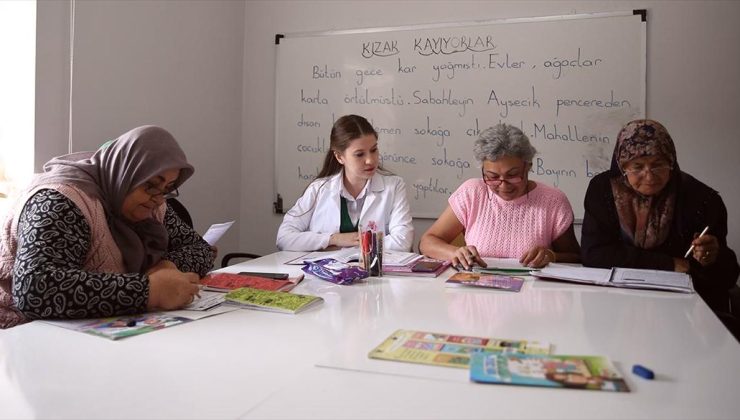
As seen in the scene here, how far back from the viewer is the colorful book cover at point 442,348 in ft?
3.48

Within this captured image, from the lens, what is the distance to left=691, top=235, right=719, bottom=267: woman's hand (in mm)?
1965

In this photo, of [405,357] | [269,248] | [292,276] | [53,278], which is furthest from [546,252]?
[269,248]

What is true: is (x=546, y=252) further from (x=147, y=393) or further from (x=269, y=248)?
(x=269, y=248)

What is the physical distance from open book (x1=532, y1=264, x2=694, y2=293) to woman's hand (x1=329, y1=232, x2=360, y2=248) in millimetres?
846

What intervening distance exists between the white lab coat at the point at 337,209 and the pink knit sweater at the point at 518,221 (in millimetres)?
377

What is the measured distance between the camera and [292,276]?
6.39ft

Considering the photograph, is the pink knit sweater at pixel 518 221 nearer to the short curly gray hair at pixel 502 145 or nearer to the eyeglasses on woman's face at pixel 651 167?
the short curly gray hair at pixel 502 145

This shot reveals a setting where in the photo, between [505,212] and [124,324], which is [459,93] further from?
[124,324]

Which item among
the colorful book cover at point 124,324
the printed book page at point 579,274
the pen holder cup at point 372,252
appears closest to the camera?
the colorful book cover at point 124,324

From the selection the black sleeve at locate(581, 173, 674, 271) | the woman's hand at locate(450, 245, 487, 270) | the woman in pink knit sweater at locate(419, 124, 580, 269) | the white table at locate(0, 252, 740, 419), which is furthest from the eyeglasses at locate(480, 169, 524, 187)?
the white table at locate(0, 252, 740, 419)

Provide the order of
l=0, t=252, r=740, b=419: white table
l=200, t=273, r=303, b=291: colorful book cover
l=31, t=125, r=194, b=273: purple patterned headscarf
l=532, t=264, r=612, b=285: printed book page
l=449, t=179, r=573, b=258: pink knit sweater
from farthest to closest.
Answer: l=449, t=179, r=573, b=258: pink knit sweater < l=532, t=264, r=612, b=285: printed book page < l=200, t=273, r=303, b=291: colorful book cover < l=31, t=125, r=194, b=273: purple patterned headscarf < l=0, t=252, r=740, b=419: white table

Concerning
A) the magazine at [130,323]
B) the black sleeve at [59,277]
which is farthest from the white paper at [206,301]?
the black sleeve at [59,277]

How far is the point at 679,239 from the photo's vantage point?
85.7 inches

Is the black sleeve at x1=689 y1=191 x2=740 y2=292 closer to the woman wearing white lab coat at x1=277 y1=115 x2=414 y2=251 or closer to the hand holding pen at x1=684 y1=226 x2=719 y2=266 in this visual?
the hand holding pen at x1=684 y1=226 x2=719 y2=266
